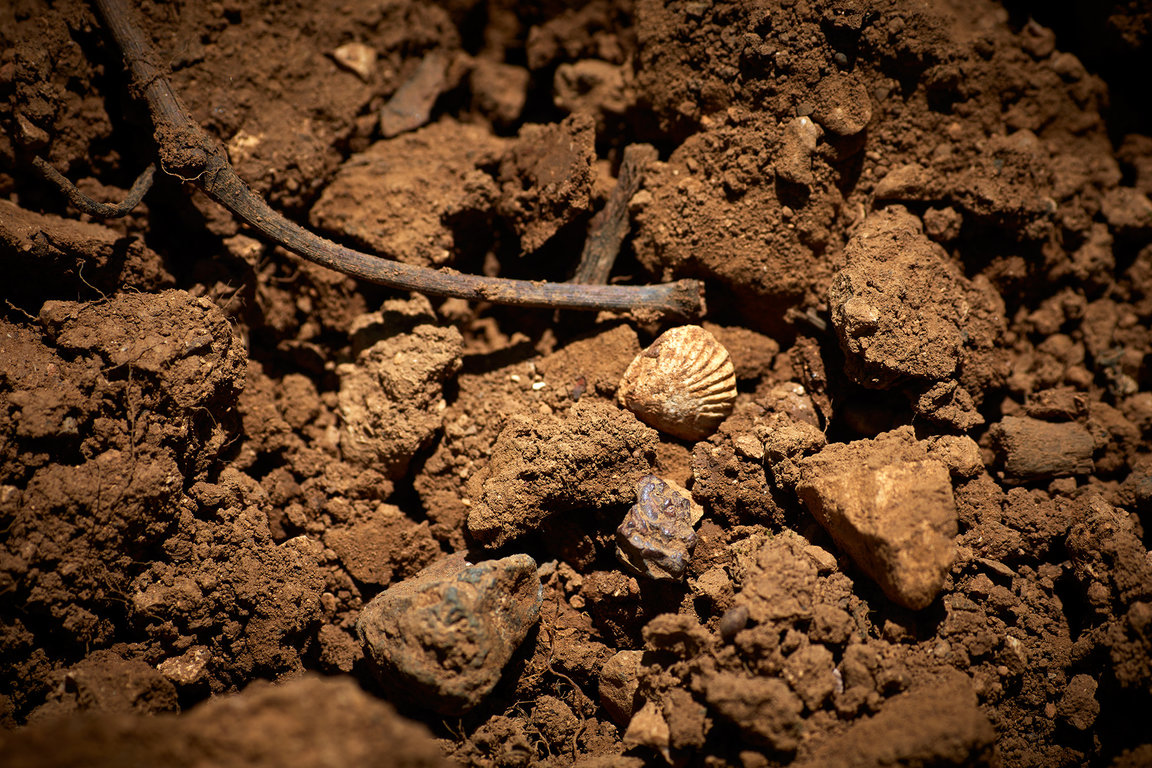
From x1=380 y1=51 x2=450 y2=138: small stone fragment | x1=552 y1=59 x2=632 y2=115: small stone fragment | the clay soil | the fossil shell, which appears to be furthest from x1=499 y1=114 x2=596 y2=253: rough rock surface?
the fossil shell

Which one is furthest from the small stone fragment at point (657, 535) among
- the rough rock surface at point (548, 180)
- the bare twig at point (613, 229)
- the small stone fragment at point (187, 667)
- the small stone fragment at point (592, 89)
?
the small stone fragment at point (592, 89)

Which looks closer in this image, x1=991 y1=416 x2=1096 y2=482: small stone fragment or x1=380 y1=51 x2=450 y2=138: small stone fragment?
x1=991 y1=416 x2=1096 y2=482: small stone fragment

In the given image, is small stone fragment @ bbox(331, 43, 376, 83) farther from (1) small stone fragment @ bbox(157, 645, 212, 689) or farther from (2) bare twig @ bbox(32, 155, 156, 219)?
(1) small stone fragment @ bbox(157, 645, 212, 689)

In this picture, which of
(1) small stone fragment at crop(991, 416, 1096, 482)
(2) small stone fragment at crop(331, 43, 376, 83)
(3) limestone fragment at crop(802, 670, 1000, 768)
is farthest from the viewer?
(2) small stone fragment at crop(331, 43, 376, 83)

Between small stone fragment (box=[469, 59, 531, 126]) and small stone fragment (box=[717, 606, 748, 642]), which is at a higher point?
small stone fragment (box=[469, 59, 531, 126])

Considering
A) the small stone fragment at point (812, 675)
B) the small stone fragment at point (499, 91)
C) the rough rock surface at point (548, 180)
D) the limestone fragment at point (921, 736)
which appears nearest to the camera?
the limestone fragment at point (921, 736)

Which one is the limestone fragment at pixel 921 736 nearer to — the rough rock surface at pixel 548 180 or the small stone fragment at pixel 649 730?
the small stone fragment at pixel 649 730
